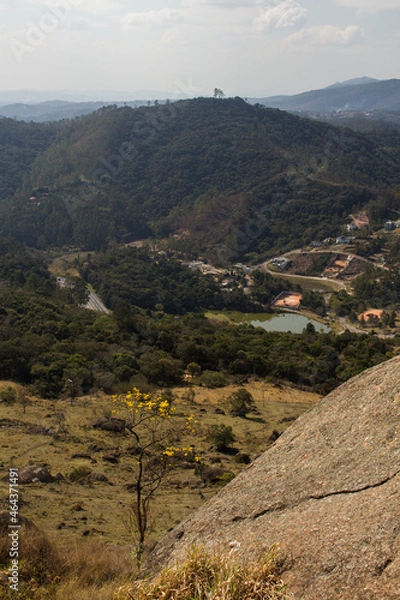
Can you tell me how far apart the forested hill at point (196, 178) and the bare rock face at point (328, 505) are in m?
71.2

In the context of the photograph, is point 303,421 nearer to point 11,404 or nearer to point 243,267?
point 11,404

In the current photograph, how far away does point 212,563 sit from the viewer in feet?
13.2

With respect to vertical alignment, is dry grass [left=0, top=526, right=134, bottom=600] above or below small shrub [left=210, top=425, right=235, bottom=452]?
above

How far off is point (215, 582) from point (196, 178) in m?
102

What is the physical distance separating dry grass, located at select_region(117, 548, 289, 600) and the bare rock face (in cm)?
16

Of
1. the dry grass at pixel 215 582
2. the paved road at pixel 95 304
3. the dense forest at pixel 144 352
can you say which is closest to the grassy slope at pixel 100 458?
the dense forest at pixel 144 352

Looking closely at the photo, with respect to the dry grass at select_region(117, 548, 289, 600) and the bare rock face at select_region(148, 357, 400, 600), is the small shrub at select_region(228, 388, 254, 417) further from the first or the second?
the dry grass at select_region(117, 548, 289, 600)

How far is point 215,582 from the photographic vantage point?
3.79m

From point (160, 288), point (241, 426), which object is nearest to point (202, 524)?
point (241, 426)

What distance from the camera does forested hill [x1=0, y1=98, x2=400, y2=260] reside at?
83.2 metres

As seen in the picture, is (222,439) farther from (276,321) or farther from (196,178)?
(196,178)

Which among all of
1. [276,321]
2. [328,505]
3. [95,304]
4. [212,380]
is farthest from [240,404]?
[95,304]

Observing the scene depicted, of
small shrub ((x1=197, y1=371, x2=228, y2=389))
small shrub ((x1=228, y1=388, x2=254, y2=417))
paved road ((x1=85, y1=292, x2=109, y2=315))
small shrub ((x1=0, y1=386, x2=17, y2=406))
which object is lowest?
paved road ((x1=85, y1=292, x2=109, y2=315))

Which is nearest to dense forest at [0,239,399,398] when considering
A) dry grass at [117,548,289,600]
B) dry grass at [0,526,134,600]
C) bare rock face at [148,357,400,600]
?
dry grass at [0,526,134,600]
